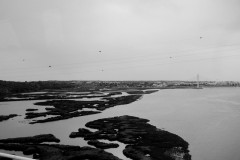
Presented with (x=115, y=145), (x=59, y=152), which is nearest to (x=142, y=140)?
(x=115, y=145)

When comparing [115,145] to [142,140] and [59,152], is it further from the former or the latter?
[59,152]

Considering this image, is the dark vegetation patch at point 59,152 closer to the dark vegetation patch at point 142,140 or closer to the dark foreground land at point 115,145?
the dark foreground land at point 115,145

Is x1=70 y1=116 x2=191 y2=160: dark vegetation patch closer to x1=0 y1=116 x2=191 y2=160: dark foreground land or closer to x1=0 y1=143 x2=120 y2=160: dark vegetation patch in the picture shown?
x1=0 y1=116 x2=191 y2=160: dark foreground land

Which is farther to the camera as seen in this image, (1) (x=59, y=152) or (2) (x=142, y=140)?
(2) (x=142, y=140)

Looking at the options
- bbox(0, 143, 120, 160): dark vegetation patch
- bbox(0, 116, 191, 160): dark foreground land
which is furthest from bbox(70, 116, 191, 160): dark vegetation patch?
bbox(0, 143, 120, 160): dark vegetation patch

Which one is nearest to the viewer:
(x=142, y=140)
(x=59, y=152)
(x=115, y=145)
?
(x=59, y=152)

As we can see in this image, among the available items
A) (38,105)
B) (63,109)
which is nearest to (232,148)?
(63,109)

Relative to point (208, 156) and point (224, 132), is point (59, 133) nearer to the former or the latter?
point (208, 156)
